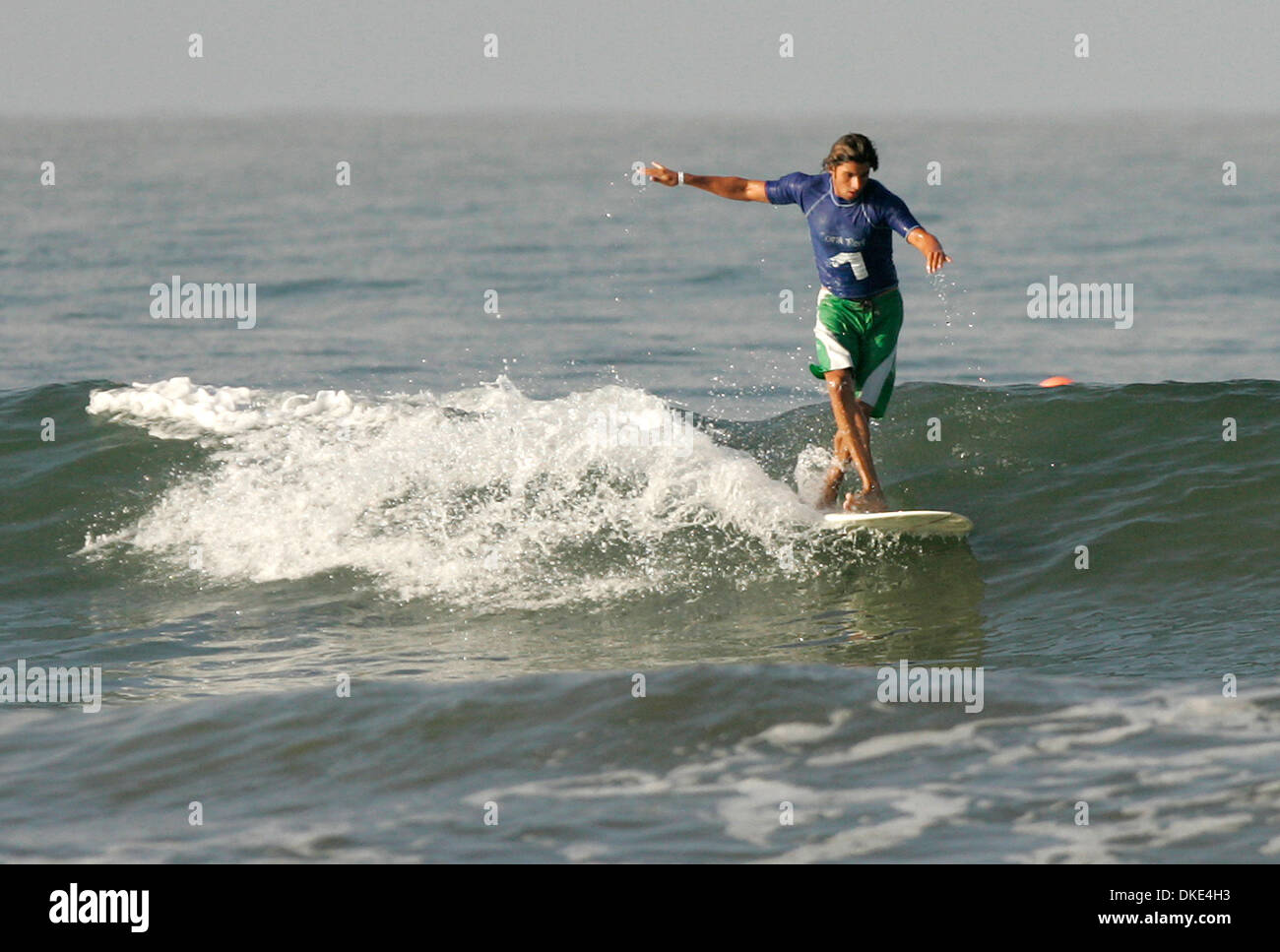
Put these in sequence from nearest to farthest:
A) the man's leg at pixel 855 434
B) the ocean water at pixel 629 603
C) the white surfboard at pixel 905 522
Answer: the ocean water at pixel 629 603 → the white surfboard at pixel 905 522 → the man's leg at pixel 855 434

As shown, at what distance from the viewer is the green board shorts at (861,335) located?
991 cm

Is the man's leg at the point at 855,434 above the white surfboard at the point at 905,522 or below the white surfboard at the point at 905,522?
above

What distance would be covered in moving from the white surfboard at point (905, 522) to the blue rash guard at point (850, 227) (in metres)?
1.41

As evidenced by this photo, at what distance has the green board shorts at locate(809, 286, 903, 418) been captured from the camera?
32.5 feet

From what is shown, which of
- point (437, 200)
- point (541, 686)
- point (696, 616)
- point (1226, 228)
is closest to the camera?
point (541, 686)

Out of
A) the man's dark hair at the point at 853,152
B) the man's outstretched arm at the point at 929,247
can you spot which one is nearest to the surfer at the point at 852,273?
the man's dark hair at the point at 853,152

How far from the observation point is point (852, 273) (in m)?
9.81

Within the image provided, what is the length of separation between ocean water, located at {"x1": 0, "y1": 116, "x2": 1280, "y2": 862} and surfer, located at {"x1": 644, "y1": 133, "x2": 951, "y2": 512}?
822 mm

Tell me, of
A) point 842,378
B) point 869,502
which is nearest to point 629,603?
point 869,502

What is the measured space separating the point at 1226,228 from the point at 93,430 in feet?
95.7

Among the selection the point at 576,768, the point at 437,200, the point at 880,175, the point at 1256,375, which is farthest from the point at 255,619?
the point at 880,175

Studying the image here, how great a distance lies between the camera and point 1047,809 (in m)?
6.49

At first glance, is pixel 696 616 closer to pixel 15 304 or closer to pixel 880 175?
pixel 15 304

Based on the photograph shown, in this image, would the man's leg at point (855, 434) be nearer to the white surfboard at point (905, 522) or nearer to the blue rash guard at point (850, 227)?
the white surfboard at point (905, 522)
